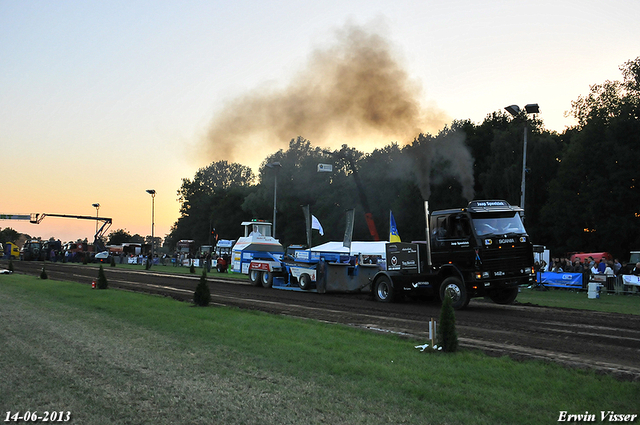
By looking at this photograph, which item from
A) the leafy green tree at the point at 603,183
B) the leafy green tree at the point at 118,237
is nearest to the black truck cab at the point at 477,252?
Result: the leafy green tree at the point at 603,183

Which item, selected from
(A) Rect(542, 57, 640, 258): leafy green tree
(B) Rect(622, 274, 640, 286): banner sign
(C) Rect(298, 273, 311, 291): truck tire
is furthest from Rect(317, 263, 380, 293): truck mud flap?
(A) Rect(542, 57, 640, 258): leafy green tree

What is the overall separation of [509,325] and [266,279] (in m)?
16.0

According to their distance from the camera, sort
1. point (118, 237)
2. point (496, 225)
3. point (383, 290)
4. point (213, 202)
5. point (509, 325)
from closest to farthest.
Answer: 1. point (509, 325)
2. point (496, 225)
3. point (383, 290)
4. point (213, 202)
5. point (118, 237)

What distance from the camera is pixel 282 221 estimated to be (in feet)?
255

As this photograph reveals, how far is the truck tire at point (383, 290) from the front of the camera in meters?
19.4

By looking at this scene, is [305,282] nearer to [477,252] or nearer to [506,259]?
[477,252]

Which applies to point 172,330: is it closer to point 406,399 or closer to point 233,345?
point 233,345

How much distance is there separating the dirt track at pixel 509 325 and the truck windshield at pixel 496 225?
2.54 m

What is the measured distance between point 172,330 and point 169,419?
6.23 m

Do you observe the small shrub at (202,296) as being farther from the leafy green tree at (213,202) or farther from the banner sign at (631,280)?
the leafy green tree at (213,202)

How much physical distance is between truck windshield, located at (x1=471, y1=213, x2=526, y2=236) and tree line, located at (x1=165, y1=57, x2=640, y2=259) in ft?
31.8

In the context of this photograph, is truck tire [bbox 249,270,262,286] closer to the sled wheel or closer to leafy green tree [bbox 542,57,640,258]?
the sled wheel

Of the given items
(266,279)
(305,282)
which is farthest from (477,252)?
(266,279)

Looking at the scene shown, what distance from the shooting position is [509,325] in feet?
43.9
